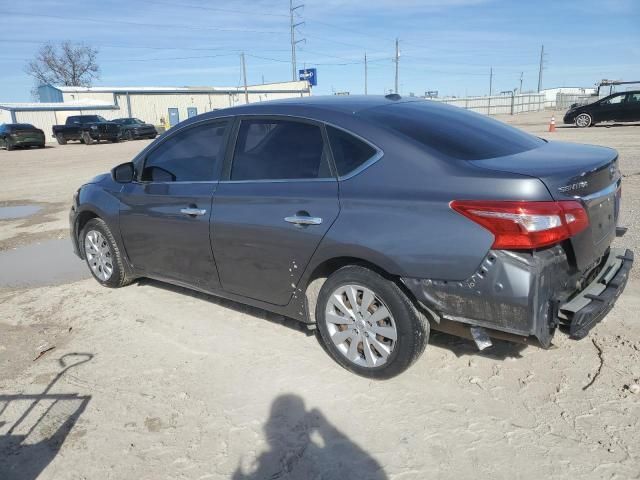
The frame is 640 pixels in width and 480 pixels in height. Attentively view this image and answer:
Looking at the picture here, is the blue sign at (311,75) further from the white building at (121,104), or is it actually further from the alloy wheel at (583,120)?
the alloy wheel at (583,120)

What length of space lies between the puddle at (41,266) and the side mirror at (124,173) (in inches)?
61.1

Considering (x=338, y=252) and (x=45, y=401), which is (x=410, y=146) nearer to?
(x=338, y=252)

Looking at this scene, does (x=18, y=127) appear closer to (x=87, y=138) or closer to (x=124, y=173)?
(x=87, y=138)

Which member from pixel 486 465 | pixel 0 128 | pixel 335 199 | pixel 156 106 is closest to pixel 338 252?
pixel 335 199

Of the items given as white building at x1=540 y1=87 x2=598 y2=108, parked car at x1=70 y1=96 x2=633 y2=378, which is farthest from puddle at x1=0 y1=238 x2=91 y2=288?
white building at x1=540 y1=87 x2=598 y2=108

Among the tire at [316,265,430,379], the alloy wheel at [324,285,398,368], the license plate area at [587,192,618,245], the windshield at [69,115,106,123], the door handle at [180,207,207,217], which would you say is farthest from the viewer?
the windshield at [69,115,106,123]

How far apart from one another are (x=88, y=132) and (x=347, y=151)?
107 ft

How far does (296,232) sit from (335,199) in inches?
13.9

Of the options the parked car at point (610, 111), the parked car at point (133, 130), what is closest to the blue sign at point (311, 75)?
the parked car at point (133, 130)

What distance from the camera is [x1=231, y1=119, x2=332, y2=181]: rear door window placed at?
334cm

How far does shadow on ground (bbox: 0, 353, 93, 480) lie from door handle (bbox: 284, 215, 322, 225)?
1.66m

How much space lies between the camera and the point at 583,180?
278 cm

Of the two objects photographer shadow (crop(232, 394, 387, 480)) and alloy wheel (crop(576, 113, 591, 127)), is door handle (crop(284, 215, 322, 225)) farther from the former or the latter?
alloy wheel (crop(576, 113, 591, 127))

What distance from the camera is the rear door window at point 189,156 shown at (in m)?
3.93
